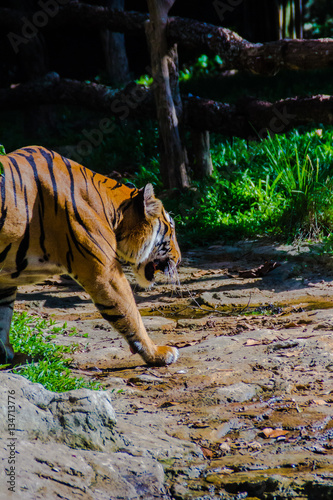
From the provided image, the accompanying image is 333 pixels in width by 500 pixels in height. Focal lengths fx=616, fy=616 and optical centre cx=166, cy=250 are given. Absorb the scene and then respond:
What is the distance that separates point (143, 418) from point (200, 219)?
4728 millimetres

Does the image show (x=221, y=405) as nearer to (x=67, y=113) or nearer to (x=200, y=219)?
(x=200, y=219)

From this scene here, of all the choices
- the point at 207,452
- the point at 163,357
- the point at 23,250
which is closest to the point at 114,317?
the point at 163,357

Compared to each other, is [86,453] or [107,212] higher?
[107,212]

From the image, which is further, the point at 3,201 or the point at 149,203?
the point at 149,203

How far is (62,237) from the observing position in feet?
12.3

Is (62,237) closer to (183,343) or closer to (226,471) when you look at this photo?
(183,343)

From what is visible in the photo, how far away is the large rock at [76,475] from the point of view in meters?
2.18

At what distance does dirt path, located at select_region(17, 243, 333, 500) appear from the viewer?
2625mm

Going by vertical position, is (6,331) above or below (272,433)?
above

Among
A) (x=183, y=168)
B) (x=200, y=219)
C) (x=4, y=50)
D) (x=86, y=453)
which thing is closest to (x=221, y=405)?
(x=86, y=453)

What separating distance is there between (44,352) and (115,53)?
988cm

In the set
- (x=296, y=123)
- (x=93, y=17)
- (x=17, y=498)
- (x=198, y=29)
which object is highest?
(x=93, y=17)

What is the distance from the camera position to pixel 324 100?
6992mm

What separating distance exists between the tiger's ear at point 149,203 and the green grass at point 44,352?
109 cm
